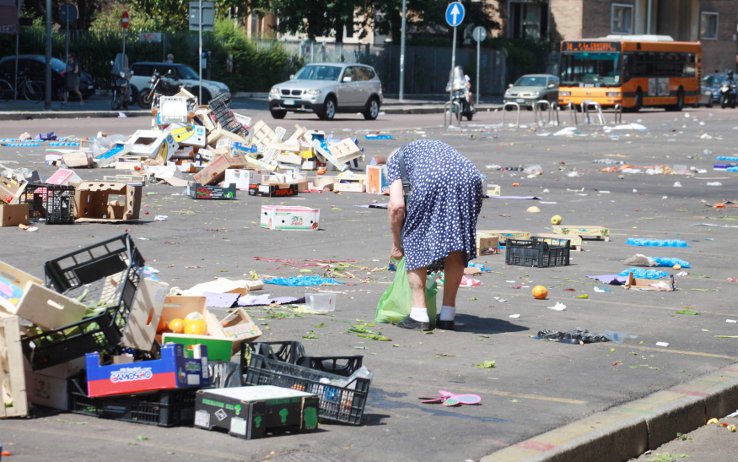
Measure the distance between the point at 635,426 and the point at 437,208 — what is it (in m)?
2.52

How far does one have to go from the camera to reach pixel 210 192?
17.6 meters

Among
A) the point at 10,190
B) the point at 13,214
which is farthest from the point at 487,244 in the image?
the point at 10,190

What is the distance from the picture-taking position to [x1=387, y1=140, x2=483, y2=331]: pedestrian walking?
27.9ft

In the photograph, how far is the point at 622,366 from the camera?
25.6 feet

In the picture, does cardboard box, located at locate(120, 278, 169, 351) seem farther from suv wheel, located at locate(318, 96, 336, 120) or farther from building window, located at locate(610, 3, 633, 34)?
building window, located at locate(610, 3, 633, 34)

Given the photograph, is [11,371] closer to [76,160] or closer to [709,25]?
[76,160]

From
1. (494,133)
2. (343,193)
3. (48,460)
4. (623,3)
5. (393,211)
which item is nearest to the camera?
(48,460)

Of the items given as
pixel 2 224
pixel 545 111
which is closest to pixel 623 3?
pixel 545 111

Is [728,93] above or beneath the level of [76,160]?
above

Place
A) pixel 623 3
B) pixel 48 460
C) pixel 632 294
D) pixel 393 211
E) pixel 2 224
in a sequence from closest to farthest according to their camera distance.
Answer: pixel 48 460 < pixel 393 211 < pixel 632 294 < pixel 2 224 < pixel 623 3

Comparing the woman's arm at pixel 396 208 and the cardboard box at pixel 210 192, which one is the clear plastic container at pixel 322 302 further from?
the cardboard box at pixel 210 192

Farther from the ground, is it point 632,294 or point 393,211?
point 393,211

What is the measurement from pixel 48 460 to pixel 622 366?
380 cm

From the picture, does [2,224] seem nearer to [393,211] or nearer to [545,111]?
[393,211]
